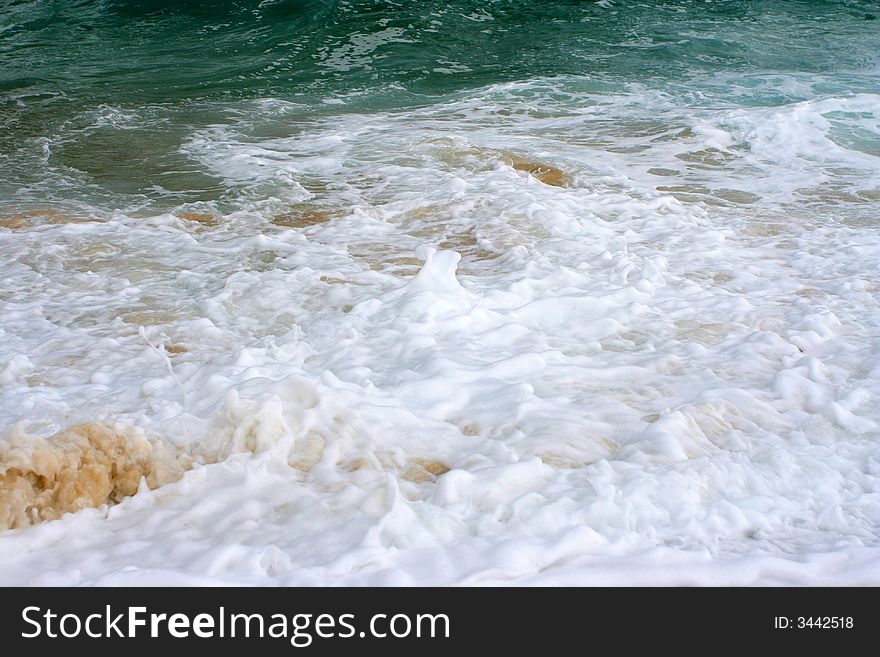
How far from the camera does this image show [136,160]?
731 cm

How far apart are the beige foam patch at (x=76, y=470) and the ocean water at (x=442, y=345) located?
0.4 inches

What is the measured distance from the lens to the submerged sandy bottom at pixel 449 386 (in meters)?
2.44

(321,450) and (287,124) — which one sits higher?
(321,450)

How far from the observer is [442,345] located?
12.5ft

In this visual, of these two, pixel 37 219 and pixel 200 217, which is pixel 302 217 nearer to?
pixel 200 217

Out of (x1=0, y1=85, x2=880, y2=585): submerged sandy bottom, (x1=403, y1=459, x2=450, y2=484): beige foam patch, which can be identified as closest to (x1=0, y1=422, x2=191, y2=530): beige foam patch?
(x1=0, y1=85, x2=880, y2=585): submerged sandy bottom

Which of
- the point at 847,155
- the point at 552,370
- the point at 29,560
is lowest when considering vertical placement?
the point at 847,155

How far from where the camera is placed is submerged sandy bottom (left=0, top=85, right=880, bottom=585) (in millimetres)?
2439

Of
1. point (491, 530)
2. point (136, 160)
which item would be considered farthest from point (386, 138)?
point (491, 530)

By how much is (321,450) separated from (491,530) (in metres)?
0.77

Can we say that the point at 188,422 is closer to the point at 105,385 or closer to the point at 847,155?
the point at 105,385

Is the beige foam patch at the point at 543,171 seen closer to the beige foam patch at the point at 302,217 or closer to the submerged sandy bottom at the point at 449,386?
the submerged sandy bottom at the point at 449,386

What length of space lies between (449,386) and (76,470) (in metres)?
1.44

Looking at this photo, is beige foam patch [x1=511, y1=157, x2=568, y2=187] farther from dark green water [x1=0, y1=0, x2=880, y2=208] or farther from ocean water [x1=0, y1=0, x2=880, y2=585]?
dark green water [x1=0, y1=0, x2=880, y2=208]
